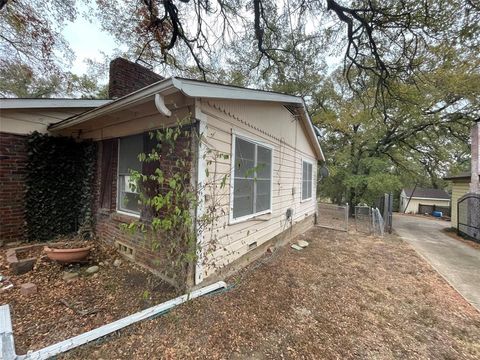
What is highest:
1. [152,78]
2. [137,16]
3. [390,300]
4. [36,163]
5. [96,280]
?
[137,16]

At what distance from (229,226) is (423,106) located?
13850 mm

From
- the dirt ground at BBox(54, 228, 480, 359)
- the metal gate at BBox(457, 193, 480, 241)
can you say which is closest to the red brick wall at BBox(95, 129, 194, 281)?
the dirt ground at BBox(54, 228, 480, 359)

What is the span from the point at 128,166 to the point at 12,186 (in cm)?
263

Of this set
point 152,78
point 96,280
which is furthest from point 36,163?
point 152,78

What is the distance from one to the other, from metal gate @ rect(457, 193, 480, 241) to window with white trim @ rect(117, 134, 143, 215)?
12014 millimetres

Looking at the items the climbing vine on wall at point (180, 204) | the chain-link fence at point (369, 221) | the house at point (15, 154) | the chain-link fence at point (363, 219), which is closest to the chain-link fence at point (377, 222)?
the chain-link fence at point (369, 221)

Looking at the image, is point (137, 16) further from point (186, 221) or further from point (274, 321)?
point (274, 321)

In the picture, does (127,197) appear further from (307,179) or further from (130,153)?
(307,179)

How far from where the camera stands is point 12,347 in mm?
1876

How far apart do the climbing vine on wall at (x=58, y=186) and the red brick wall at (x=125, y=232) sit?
0.32 m

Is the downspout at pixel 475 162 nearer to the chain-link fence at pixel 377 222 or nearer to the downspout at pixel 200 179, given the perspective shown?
the chain-link fence at pixel 377 222

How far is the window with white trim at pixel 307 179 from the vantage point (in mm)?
8023

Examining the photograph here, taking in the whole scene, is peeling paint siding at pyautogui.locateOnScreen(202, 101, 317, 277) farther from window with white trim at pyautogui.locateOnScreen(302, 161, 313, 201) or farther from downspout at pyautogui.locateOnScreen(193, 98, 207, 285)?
window with white trim at pyautogui.locateOnScreen(302, 161, 313, 201)

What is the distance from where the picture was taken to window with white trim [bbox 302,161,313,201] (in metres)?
8.02
